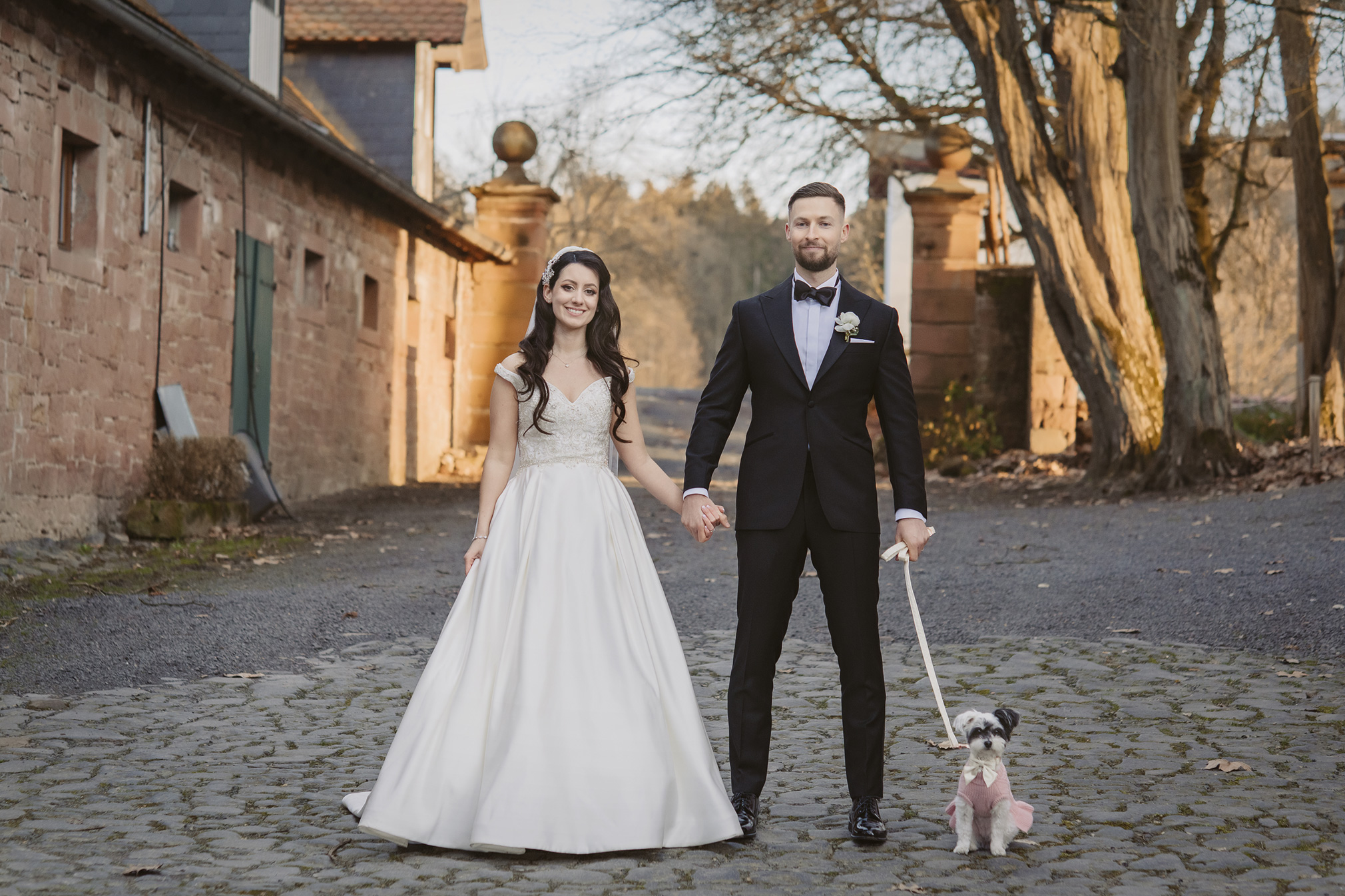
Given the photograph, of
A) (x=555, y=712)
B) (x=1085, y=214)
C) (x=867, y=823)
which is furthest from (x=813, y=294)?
(x=1085, y=214)

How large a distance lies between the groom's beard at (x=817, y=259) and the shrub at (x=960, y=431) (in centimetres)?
1468

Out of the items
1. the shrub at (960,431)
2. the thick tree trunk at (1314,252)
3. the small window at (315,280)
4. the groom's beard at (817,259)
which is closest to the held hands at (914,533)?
the groom's beard at (817,259)

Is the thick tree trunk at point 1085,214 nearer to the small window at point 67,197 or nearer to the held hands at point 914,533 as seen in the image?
the small window at point 67,197

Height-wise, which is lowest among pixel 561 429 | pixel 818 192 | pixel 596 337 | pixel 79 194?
pixel 561 429

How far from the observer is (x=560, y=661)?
383 centimetres

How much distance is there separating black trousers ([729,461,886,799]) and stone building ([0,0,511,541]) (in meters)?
6.96

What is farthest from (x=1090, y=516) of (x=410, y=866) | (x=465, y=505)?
(x=410, y=866)

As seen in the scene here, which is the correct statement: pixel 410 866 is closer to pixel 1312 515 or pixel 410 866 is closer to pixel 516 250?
pixel 1312 515

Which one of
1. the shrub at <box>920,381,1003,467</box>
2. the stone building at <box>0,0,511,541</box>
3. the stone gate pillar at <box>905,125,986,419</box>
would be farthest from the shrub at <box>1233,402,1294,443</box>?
the stone building at <box>0,0,511,541</box>

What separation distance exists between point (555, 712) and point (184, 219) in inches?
388

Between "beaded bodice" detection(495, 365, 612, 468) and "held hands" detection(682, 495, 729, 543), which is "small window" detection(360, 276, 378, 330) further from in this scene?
"held hands" detection(682, 495, 729, 543)

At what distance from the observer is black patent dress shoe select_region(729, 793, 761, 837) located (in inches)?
151

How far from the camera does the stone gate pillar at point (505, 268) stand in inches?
816

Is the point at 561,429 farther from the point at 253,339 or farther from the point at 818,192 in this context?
the point at 253,339
